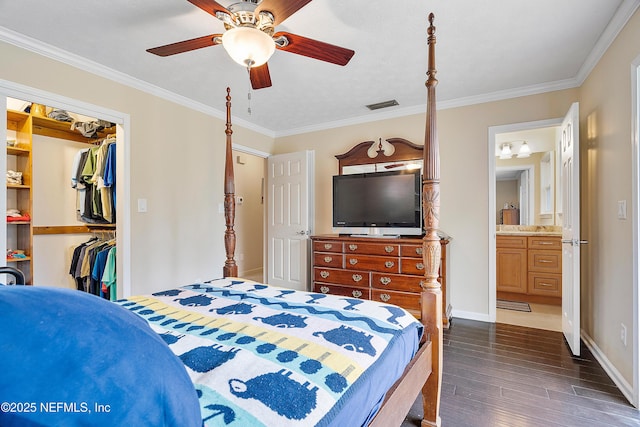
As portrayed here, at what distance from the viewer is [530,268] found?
3938mm

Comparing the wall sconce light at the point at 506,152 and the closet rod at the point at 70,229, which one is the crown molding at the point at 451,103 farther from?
the closet rod at the point at 70,229

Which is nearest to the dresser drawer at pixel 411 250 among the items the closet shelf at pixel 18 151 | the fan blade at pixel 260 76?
the fan blade at pixel 260 76

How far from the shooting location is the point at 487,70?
107 inches

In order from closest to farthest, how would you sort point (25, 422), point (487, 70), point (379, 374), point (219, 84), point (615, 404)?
point (25, 422), point (379, 374), point (615, 404), point (487, 70), point (219, 84)

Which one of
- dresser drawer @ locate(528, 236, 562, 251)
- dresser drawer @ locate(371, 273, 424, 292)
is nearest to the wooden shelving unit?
dresser drawer @ locate(371, 273, 424, 292)

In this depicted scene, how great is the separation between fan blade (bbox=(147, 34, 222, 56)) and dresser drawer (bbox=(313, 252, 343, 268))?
2.37m

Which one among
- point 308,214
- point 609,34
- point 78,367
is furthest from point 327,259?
point 78,367

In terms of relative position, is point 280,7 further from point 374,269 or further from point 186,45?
point 374,269

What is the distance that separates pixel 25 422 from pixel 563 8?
9.50 feet

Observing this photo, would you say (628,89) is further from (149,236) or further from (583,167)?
(149,236)

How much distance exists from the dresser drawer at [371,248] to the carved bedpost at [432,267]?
57.3 inches

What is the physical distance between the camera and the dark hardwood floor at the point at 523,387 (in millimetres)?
1712

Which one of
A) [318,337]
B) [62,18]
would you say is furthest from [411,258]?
[62,18]

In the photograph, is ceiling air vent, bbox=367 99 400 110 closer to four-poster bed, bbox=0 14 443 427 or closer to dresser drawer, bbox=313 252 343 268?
dresser drawer, bbox=313 252 343 268
